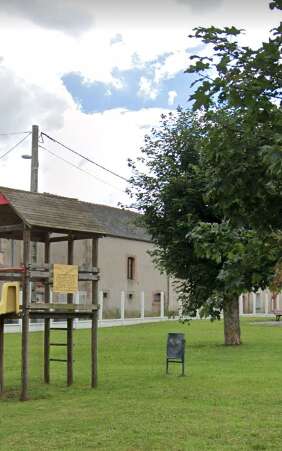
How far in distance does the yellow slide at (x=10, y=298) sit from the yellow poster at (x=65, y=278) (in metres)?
0.80

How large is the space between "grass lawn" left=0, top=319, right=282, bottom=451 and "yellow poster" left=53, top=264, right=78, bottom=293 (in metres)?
1.84

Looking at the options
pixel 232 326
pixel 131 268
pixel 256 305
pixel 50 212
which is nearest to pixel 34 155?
pixel 232 326

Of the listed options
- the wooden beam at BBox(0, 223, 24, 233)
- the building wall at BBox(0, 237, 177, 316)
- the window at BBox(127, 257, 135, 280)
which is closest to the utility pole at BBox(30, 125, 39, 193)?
the building wall at BBox(0, 237, 177, 316)

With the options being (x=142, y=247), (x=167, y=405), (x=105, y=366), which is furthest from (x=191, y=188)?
(x=142, y=247)

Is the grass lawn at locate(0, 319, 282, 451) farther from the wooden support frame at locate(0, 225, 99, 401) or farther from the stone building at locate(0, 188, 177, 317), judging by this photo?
the stone building at locate(0, 188, 177, 317)

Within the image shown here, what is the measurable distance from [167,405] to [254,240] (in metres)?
5.91

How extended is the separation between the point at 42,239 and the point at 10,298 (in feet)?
9.18

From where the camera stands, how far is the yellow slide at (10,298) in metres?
12.3

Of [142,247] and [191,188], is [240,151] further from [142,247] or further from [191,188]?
[142,247]

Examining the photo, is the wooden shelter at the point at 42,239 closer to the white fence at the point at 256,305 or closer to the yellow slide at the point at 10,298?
the yellow slide at the point at 10,298

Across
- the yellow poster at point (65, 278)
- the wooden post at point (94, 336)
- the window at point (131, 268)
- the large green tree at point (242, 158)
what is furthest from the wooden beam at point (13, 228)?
the window at point (131, 268)

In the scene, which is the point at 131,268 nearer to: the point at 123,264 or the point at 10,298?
the point at 123,264

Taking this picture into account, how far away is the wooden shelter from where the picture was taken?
41.1 ft

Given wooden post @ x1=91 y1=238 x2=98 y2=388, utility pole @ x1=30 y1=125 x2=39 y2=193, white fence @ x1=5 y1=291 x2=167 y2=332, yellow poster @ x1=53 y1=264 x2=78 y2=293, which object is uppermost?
utility pole @ x1=30 y1=125 x2=39 y2=193
